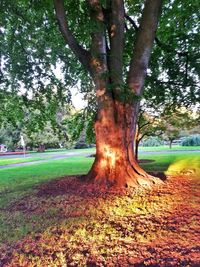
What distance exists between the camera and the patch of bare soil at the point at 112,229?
10.2 feet

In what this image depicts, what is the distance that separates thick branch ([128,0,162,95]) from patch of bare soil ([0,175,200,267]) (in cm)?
235

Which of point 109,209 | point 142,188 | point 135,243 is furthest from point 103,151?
point 135,243

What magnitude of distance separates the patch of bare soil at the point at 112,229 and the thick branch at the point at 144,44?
2.35 metres

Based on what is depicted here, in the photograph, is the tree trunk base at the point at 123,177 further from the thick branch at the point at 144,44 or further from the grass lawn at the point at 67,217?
the thick branch at the point at 144,44

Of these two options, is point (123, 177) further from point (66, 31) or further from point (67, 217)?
point (66, 31)

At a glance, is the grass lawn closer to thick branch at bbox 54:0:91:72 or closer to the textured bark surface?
the textured bark surface

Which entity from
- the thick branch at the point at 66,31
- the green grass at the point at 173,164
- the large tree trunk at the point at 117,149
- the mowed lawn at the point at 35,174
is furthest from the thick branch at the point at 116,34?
the green grass at the point at 173,164

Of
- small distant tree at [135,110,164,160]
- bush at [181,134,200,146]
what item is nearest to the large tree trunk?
small distant tree at [135,110,164,160]

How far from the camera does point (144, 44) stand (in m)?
6.16

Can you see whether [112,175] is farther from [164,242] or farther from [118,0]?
[118,0]

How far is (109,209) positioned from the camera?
469 cm

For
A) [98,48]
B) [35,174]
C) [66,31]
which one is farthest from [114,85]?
[35,174]

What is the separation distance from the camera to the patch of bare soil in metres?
3.11

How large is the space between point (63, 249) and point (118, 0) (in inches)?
208
